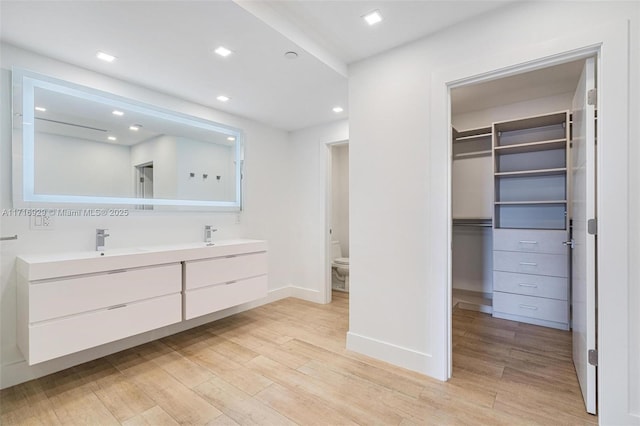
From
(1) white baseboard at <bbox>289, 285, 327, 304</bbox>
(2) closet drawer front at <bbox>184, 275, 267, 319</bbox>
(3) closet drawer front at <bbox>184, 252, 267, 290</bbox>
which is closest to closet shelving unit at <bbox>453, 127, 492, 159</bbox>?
(1) white baseboard at <bbox>289, 285, 327, 304</bbox>

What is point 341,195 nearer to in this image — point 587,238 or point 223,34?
point 223,34

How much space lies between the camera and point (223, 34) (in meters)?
1.99

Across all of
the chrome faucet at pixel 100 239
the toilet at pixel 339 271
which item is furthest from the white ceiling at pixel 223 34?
the toilet at pixel 339 271

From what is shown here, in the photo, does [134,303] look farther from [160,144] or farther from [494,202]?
[494,202]

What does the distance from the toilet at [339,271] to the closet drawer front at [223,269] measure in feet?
4.95

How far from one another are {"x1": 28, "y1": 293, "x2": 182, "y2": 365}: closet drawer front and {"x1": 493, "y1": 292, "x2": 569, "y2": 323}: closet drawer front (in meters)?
3.44

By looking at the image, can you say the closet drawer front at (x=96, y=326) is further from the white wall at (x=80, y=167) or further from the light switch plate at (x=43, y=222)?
the white wall at (x=80, y=167)

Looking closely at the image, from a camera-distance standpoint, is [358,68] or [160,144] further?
[160,144]

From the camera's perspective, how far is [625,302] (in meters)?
1.55

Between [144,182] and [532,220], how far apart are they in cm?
431

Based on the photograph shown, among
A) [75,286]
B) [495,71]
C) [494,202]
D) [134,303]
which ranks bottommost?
[134,303]

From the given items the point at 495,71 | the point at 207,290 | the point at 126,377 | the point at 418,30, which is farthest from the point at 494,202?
the point at 126,377

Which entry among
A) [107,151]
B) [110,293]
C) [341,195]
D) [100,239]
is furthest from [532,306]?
[107,151]

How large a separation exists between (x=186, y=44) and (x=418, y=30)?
1.69 m
